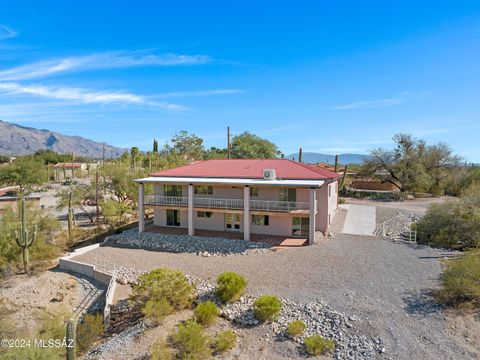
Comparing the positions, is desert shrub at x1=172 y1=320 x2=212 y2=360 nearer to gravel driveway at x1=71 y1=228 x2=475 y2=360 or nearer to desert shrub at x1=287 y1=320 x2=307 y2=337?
desert shrub at x1=287 y1=320 x2=307 y2=337

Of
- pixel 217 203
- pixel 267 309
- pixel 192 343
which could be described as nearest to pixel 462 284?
pixel 267 309

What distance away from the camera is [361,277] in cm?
1797

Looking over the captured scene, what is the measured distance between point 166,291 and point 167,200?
42.2ft

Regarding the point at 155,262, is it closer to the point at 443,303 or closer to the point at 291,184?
the point at 291,184

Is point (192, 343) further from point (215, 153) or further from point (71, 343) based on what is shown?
point (215, 153)

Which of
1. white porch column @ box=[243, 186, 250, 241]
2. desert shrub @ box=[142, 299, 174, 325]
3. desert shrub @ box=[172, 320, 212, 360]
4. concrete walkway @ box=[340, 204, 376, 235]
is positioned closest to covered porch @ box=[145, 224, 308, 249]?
white porch column @ box=[243, 186, 250, 241]

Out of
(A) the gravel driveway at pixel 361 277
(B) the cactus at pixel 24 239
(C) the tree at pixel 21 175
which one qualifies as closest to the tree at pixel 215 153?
(C) the tree at pixel 21 175

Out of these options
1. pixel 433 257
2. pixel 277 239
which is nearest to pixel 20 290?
pixel 277 239

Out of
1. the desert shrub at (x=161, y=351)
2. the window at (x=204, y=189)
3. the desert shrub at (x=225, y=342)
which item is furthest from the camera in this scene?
the window at (x=204, y=189)

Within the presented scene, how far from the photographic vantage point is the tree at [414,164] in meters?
47.2

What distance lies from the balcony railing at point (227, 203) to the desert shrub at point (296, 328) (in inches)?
438

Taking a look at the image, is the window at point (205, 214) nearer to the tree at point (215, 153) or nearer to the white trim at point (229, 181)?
the white trim at point (229, 181)

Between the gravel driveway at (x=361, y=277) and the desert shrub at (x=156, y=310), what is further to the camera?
the desert shrub at (x=156, y=310)

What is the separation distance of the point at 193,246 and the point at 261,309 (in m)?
10.3
